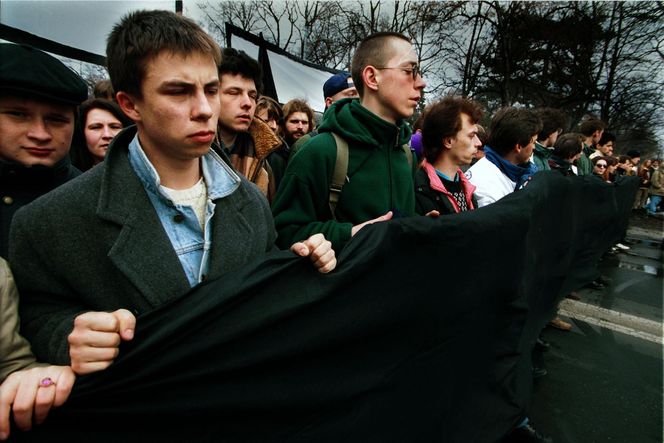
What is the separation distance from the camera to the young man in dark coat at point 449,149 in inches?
102

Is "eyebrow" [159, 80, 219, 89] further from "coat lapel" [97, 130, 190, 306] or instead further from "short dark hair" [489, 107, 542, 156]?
"short dark hair" [489, 107, 542, 156]

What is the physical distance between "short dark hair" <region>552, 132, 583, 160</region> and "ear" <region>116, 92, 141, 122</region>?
17.5 feet

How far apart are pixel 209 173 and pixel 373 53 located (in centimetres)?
132

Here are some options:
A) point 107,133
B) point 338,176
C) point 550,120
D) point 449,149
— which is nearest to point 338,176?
point 338,176

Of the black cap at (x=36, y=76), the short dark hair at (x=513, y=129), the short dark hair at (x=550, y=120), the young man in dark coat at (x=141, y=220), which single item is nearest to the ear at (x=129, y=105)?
the young man in dark coat at (x=141, y=220)

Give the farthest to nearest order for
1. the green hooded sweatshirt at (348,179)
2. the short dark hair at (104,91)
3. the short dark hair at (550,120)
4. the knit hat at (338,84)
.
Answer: the short dark hair at (550,120), the knit hat at (338,84), the short dark hair at (104,91), the green hooded sweatshirt at (348,179)

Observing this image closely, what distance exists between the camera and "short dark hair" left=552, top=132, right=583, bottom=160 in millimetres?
4941

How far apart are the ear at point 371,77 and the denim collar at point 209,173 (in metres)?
1.09

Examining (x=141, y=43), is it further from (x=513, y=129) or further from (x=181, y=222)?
(x=513, y=129)

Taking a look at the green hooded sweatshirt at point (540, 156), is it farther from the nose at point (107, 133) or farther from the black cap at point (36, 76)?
the black cap at point (36, 76)

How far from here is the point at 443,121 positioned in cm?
270

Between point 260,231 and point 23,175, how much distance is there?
978 millimetres

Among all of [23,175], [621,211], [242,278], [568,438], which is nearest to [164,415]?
[242,278]

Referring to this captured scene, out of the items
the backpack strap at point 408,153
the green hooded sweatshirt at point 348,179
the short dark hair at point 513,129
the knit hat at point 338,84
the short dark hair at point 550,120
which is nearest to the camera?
the green hooded sweatshirt at point 348,179
